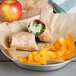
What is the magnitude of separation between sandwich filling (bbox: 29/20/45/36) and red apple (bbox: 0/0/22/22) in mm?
212

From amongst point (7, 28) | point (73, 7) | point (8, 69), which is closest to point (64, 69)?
point (8, 69)

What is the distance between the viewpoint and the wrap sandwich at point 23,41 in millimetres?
947

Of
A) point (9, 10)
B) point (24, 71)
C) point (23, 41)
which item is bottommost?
point (24, 71)

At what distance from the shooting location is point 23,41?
37.9 inches

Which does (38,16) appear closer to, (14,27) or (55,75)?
(14,27)

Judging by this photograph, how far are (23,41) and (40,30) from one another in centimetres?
13

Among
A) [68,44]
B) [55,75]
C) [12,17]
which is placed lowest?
[55,75]

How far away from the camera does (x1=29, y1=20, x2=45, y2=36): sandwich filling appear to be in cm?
102

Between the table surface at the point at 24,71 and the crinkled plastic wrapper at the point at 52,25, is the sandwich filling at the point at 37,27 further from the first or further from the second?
the table surface at the point at 24,71

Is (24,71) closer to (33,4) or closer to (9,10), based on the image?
(9,10)

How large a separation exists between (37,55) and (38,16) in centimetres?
40

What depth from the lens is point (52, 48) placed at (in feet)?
2.91

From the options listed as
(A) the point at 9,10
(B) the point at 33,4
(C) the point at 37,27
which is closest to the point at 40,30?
(C) the point at 37,27

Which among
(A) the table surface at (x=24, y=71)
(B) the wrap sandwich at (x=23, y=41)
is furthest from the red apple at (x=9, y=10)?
(A) the table surface at (x=24, y=71)
